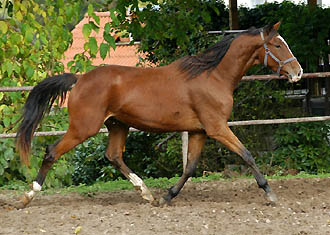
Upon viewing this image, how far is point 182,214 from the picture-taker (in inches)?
229

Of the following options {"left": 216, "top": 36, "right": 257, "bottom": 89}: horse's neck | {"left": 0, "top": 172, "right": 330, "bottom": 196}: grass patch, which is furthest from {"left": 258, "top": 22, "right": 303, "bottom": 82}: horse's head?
{"left": 0, "top": 172, "right": 330, "bottom": 196}: grass patch

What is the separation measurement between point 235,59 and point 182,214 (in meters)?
1.68

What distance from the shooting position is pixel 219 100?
641cm

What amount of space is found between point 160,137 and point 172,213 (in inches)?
213

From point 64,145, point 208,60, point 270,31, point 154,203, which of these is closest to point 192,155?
point 154,203

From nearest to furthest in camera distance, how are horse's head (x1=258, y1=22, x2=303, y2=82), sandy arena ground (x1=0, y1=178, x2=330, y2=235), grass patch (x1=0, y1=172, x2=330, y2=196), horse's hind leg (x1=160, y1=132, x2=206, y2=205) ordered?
sandy arena ground (x1=0, y1=178, x2=330, y2=235)
horse's head (x1=258, y1=22, x2=303, y2=82)
horse's hind leg (x1=160, y1=132, x2=206, y2=205)
grass patch (x1=0, y1=172, x2=330, y2=196)

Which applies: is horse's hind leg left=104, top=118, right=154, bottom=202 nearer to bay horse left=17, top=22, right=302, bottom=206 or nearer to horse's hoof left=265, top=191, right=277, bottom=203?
bay horse left=17, top=22, right=302, bottom=206

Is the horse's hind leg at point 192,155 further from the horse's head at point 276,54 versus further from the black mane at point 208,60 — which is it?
the horse's head at point 276,54

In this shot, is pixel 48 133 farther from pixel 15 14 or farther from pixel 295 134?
pixel 295 134

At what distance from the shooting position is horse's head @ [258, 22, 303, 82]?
6.49 metres

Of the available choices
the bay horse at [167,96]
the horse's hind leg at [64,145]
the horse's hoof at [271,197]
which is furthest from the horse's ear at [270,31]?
the horse's hind leg at [64,145]

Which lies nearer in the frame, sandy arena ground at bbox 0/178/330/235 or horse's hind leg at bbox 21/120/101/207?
sandy arena ground at bbox 0/178/330/235

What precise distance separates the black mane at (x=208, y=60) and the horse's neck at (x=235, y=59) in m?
0.05

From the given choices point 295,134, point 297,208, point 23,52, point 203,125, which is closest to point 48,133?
point 23,52
